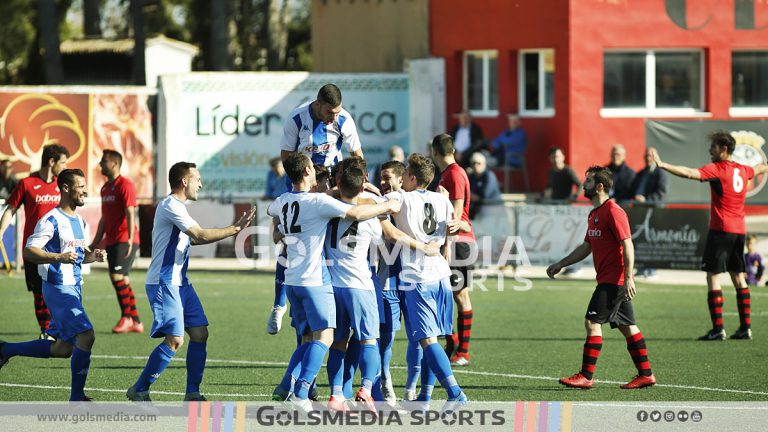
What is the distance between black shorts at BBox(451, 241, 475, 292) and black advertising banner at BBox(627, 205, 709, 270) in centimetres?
898

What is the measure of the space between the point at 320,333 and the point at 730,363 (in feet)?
16.7

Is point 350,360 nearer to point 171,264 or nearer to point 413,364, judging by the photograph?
point 413,364

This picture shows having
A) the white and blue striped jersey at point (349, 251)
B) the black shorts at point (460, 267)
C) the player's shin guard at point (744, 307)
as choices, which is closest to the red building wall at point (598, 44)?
the player's shin guard at point (744, 307)

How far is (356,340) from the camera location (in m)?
10.4

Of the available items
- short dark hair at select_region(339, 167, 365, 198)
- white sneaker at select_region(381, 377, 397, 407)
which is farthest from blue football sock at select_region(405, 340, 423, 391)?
short dark hair at select_region(339, 167, 365, 198)

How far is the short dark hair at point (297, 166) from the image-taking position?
9.77 m

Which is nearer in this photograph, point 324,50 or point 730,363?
point 730,363

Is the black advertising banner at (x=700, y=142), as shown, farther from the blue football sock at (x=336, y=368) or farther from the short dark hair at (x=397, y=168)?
the blue football sock at (x=336, y=368)

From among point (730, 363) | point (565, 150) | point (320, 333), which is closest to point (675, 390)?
point (730, 363)

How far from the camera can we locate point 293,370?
993 cm

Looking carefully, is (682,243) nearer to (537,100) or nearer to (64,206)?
(537,100)

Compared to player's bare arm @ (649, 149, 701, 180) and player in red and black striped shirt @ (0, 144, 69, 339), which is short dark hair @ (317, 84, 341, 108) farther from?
player in red and black striped shirt @ (0, 144, 69, 339)

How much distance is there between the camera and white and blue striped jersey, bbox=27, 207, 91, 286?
32.6 ft

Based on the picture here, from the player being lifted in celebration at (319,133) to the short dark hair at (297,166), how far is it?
3.62ft
